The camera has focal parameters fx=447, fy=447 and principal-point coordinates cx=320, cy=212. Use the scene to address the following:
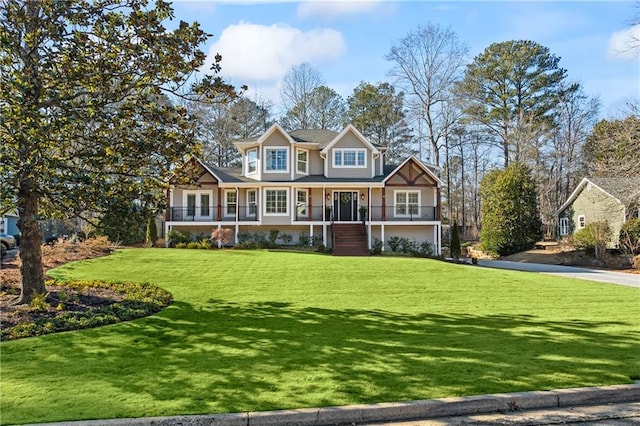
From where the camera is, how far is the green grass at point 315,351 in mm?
4922

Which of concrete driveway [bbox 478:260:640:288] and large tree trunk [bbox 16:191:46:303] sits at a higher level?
large tree trunk [bbox 16:191:46:303]

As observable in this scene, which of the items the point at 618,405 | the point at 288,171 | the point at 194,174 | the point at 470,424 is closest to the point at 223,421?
the point at 470,424

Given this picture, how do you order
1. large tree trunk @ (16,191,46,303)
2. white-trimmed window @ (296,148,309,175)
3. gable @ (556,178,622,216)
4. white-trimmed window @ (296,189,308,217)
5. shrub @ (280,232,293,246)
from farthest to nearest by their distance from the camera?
gable @ (556,178,622,216) → white-trimmed window @ (296,148,309,175) → white-trimmed window @ (296,189,308,217) → shrub @ (280,232,293,246) → large tree trunk @ (16,191,46,303)

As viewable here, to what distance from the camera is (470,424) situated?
176 inches

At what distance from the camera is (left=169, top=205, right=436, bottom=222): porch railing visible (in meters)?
28.0

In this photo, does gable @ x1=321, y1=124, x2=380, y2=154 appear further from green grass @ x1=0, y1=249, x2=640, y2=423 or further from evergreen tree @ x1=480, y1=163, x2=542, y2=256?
green grass @ x1=0, y1=249, x2=640, y2=423

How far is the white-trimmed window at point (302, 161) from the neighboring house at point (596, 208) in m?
18.6

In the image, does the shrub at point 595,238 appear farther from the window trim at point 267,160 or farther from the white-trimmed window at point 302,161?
the window trim at point 267,160

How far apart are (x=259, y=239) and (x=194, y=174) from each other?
16.8 meters

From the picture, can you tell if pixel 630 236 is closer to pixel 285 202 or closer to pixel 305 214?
pixel 305 214

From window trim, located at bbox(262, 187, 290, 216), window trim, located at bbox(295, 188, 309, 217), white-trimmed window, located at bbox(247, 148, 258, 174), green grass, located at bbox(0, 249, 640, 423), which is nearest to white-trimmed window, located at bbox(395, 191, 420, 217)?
window trim, located at bbox(295, 188, 309, 217)

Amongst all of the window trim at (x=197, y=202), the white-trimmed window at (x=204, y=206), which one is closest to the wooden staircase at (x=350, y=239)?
the window trim at (x=197, y=202)

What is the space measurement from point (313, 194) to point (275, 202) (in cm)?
277

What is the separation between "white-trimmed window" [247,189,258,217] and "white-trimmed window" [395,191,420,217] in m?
9.09
